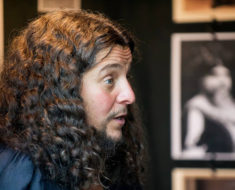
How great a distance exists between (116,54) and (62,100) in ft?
0.77

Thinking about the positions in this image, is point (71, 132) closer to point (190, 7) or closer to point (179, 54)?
point (179, 54)

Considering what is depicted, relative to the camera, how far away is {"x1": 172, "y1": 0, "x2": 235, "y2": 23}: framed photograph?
65.1 inches

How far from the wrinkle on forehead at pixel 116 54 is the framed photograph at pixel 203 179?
671 mm

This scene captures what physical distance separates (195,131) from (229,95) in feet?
0.72

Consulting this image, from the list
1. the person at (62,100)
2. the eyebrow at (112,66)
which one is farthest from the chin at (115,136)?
the eyebrow at (112,66)

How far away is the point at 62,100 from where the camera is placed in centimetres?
117

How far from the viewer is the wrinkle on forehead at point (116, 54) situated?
120cm

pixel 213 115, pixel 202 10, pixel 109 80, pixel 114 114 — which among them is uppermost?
pixel 202 10

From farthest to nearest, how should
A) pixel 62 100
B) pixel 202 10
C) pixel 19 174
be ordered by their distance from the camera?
pixel 202 10 → pixel 62 100 → pixel 19 174

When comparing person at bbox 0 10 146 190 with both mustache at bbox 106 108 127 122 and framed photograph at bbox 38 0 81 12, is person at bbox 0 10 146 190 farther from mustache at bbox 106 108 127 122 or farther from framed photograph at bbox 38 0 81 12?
framed photograph at bbox 38 0 81 12

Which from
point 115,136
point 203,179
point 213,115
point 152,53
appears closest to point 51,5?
point 152,53

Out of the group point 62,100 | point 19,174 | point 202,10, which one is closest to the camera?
point 19,174

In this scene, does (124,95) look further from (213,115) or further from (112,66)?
(213,115)

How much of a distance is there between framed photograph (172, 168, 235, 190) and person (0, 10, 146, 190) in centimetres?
54
